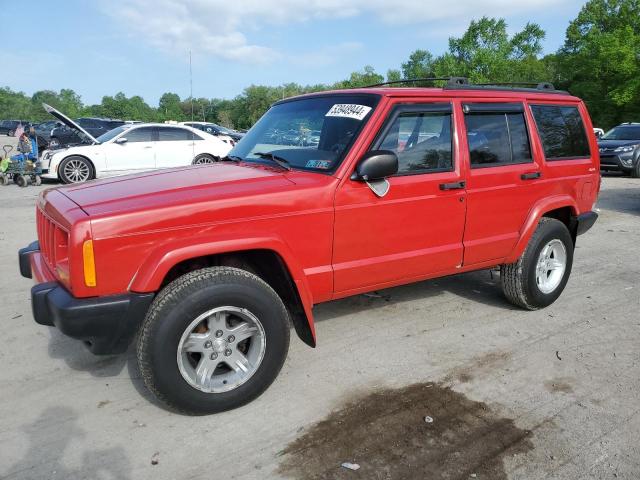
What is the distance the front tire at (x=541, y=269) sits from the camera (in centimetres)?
449

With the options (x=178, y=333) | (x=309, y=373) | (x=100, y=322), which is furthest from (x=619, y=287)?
(x=100, y=322)

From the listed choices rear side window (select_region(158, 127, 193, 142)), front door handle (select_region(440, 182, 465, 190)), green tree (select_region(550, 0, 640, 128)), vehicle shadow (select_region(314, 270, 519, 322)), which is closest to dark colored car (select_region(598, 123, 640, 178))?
vehicle shadow (select_region(314, 270, 519, 322))

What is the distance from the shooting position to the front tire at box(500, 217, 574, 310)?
4.49 m

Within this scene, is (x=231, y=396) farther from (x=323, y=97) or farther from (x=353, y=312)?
(x=323, y=97)

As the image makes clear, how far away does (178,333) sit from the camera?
277 cm

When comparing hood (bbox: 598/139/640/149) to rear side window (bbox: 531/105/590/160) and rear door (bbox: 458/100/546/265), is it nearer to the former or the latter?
rear side window (bbox: 531/105/590/160)

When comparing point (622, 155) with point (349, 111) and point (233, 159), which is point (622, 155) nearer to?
point (349, 111)

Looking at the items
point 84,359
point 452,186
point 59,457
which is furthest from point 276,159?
point 59,457

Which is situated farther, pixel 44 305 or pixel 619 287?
pixel 619 287

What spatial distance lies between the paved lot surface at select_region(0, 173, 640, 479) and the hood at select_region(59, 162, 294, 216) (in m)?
1.25

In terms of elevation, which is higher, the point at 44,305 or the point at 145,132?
the point at 145,132

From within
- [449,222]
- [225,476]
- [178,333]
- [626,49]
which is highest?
[626,49]

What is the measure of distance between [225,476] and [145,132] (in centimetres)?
1210

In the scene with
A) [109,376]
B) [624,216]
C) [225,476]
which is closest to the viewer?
[225,476]
